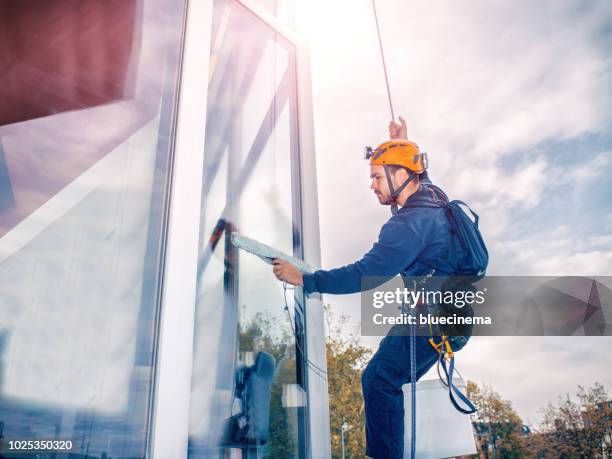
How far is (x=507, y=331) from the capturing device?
220 cm

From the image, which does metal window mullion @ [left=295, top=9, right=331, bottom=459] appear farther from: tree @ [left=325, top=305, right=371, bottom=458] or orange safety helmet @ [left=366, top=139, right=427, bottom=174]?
tree @ [left=325, top=305, right=371, bottom=458]

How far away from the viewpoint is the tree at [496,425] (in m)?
37.0

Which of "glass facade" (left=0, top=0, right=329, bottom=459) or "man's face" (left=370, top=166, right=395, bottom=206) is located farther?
"man's face" (left=370, top=166, right=395, bottom=206)

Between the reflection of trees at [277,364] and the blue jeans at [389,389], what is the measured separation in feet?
1.19

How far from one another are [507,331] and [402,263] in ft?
2.30

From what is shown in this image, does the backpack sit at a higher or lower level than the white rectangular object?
higher

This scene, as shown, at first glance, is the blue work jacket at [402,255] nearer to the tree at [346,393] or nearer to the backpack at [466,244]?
the backpack at [466,244]

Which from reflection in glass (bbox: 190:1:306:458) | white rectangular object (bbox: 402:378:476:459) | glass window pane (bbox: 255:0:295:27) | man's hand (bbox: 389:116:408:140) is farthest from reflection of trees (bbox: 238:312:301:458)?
glass window pane (bbox: 255:0:295:27)

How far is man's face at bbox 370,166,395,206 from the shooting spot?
2.39 meters

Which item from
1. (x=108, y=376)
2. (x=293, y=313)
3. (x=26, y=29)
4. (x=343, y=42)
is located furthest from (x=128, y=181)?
(x=343, y=42)

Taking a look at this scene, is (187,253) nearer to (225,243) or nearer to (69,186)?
(225,243)

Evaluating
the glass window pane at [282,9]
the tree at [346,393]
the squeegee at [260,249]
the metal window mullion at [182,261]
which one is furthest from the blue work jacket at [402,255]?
the tree at [346,393]

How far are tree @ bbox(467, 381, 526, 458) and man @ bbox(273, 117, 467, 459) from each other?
39.0 m

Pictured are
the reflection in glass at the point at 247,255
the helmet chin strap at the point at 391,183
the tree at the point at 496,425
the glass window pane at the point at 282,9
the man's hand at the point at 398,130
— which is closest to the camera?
the reflection in glass at the point at 247,255
